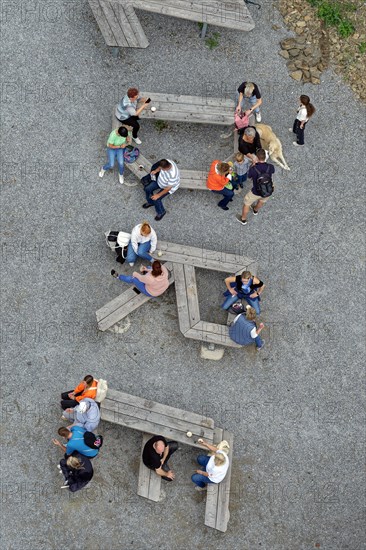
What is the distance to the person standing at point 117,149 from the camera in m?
11.2

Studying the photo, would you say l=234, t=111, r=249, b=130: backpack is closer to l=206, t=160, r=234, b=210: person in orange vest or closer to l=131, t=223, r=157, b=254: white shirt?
l=206, t=160, r=234, b=210: person in orange vest

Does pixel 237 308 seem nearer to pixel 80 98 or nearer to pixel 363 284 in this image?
pixel 363 284

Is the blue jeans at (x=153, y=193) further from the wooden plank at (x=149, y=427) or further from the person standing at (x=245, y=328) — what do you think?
the wooden plank at (x=149, y=427)

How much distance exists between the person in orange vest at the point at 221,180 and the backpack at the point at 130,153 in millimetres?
1380

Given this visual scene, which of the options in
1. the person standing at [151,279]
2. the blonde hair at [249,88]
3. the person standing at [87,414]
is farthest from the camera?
the blonde hair at [249,88]

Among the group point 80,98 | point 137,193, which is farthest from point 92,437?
point 80,98

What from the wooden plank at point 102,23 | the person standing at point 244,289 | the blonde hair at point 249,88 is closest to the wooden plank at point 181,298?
the person standing at point 244,289

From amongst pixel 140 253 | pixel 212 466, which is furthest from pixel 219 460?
pixel 140 253

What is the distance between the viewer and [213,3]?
41.6 ft

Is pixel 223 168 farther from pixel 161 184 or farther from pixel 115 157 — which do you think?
pixel 115 157

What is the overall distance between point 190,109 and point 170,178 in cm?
174

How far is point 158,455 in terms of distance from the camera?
32.5 feet

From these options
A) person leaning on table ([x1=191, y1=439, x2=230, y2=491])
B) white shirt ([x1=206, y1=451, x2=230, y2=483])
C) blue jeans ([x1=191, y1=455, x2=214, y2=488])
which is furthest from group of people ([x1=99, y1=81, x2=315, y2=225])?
white shirt ([x1=206, y1=451, x2=230, y2=483])

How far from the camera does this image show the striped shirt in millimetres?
11148
